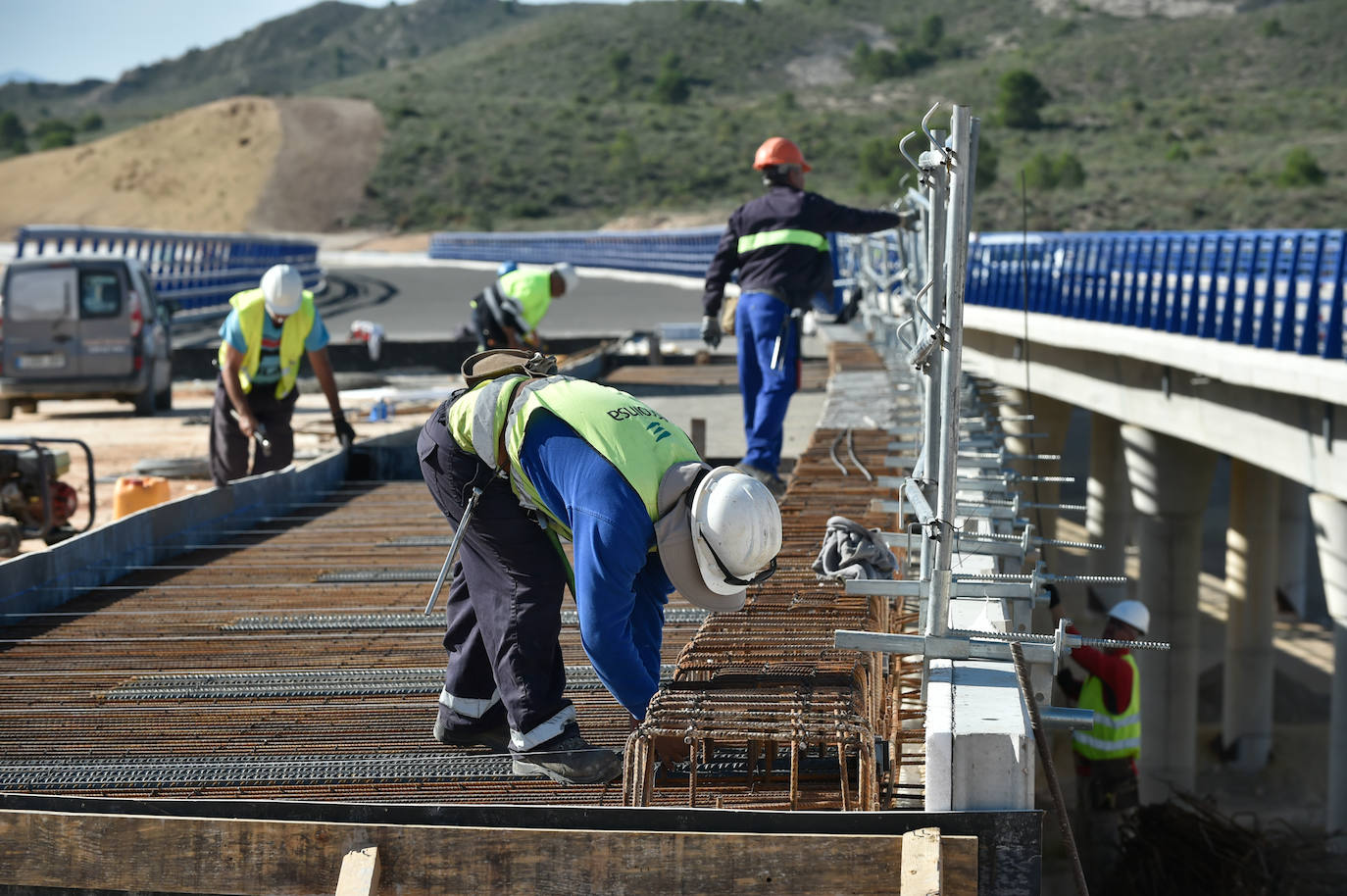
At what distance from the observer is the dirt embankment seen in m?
83.6

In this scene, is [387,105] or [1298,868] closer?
[1298,868]

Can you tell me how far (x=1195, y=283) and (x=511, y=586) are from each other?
12.4 m

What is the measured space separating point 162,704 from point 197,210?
8364cm

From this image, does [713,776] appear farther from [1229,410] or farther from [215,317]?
[215,317]

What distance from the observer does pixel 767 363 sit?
8508mm

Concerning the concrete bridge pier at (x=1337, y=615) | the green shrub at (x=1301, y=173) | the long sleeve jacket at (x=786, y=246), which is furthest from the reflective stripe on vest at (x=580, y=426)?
the green shrub at (x=1301, y=173)

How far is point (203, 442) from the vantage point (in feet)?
56.5

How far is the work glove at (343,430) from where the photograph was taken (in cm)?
1025

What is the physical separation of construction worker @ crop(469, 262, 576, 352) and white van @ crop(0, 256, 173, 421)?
8689 millimetres

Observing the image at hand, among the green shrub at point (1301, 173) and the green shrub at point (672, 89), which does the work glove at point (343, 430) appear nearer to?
the green shrub at point (1301, 173)

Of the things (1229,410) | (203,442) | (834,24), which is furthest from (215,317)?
Answer: (834,24)

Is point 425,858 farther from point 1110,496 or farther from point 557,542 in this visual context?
point 1110,496

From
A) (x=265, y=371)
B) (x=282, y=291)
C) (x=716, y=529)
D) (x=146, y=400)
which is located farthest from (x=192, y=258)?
(x=716, y=529)

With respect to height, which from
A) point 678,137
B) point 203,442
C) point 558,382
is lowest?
point 203,442
